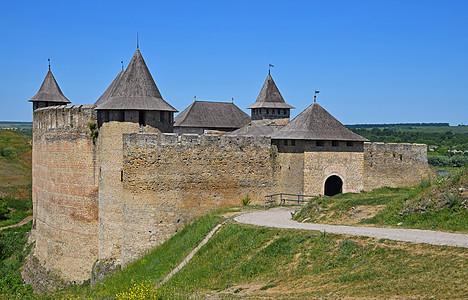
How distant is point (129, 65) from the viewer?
25.0 m

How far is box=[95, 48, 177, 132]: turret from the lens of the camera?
24.0 m

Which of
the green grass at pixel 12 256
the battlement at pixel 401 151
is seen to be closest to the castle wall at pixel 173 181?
the battlement at pixel 401 151

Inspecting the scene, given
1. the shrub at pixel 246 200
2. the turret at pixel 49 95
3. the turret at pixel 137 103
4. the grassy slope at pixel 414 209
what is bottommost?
the shrub at pixel 246 200

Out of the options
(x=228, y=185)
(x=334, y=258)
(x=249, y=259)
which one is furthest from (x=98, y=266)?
(x=334, y=258)

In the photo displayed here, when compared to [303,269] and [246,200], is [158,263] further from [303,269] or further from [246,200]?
[303,269]

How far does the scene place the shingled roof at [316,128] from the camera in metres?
25.7

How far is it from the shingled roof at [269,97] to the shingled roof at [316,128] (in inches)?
687

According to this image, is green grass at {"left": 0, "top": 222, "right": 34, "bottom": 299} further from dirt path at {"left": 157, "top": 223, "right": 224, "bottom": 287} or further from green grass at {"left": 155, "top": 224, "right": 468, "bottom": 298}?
green grass at {"left": 155, "top": 224, "right": 468, "bottom": 298}

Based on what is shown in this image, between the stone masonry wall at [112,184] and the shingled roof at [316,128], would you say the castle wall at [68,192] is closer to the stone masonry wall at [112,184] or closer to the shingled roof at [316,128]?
the stone masonry wall at [112,184]

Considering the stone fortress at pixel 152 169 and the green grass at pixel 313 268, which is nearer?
the green grass at pixel 313 268

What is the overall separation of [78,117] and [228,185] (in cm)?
874

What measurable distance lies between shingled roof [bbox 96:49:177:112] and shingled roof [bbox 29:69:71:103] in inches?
515

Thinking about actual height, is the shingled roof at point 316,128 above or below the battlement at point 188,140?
above

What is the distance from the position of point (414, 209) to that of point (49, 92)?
27.9m
